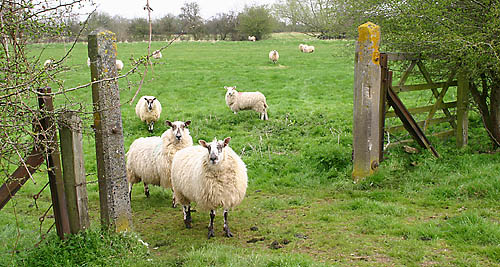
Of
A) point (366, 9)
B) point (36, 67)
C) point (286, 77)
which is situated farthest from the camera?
point (286, 77)

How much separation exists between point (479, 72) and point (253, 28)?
49269mm

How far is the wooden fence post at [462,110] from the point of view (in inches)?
364

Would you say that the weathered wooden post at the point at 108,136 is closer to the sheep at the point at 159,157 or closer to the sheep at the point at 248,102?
the sheep at the point at 159,157

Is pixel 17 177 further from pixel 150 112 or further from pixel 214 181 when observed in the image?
pixel 150 112

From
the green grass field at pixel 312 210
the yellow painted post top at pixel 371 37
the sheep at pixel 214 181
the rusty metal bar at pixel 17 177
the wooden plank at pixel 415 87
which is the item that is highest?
the yellow painted post top at pixel 371 37

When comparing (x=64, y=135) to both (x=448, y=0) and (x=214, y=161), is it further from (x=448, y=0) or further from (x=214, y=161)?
(x=448, y=0)

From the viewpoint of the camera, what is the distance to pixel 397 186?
7.73 meters

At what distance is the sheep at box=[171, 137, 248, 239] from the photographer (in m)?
6.46

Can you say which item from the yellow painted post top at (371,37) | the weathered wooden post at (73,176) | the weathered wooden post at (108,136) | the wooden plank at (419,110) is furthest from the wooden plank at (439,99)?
the weathered wooden post at (73,176)

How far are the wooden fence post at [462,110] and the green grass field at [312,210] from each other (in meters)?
0.28

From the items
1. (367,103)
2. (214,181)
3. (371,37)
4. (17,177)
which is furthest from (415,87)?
(17,177)

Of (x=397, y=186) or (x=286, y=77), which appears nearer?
(x=397, y=186)

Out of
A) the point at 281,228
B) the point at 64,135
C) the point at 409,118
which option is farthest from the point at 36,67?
the point at 409,118

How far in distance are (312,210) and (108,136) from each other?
3.48m
